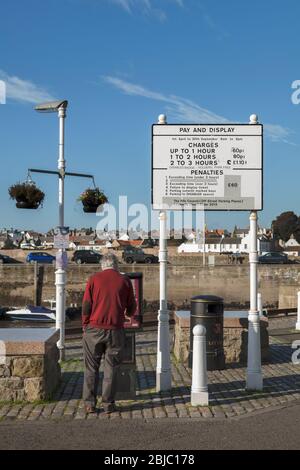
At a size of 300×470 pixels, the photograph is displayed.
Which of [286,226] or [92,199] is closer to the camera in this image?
[92,199]

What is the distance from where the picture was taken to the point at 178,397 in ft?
28.8

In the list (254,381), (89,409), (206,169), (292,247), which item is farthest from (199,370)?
(292,247)

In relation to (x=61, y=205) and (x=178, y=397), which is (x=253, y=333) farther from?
A: (x=61, y=205)

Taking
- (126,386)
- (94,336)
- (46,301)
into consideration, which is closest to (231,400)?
(126,386)

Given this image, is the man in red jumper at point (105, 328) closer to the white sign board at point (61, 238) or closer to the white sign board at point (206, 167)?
the white sign board at point (206, 167)

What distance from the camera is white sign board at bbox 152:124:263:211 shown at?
9586 mm

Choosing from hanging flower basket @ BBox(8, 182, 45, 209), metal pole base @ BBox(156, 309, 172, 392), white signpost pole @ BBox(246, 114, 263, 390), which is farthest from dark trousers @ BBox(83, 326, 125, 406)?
hanging flower basket @ BBox(8, 182, 45, 209)

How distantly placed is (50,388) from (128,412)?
1168 mm

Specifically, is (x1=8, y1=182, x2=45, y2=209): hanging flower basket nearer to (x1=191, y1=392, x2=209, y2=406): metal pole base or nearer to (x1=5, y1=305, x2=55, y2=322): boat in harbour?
(x1=191, y1=392, x2=209, y2=406): metal pole base

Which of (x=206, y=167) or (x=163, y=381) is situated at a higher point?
(x=206, y=167)

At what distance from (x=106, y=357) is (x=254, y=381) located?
8.18 feet

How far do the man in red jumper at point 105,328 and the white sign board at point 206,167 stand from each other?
210 cm

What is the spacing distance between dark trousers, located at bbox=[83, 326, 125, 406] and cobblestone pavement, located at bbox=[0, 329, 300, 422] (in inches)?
9.5

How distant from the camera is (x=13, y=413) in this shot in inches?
302
